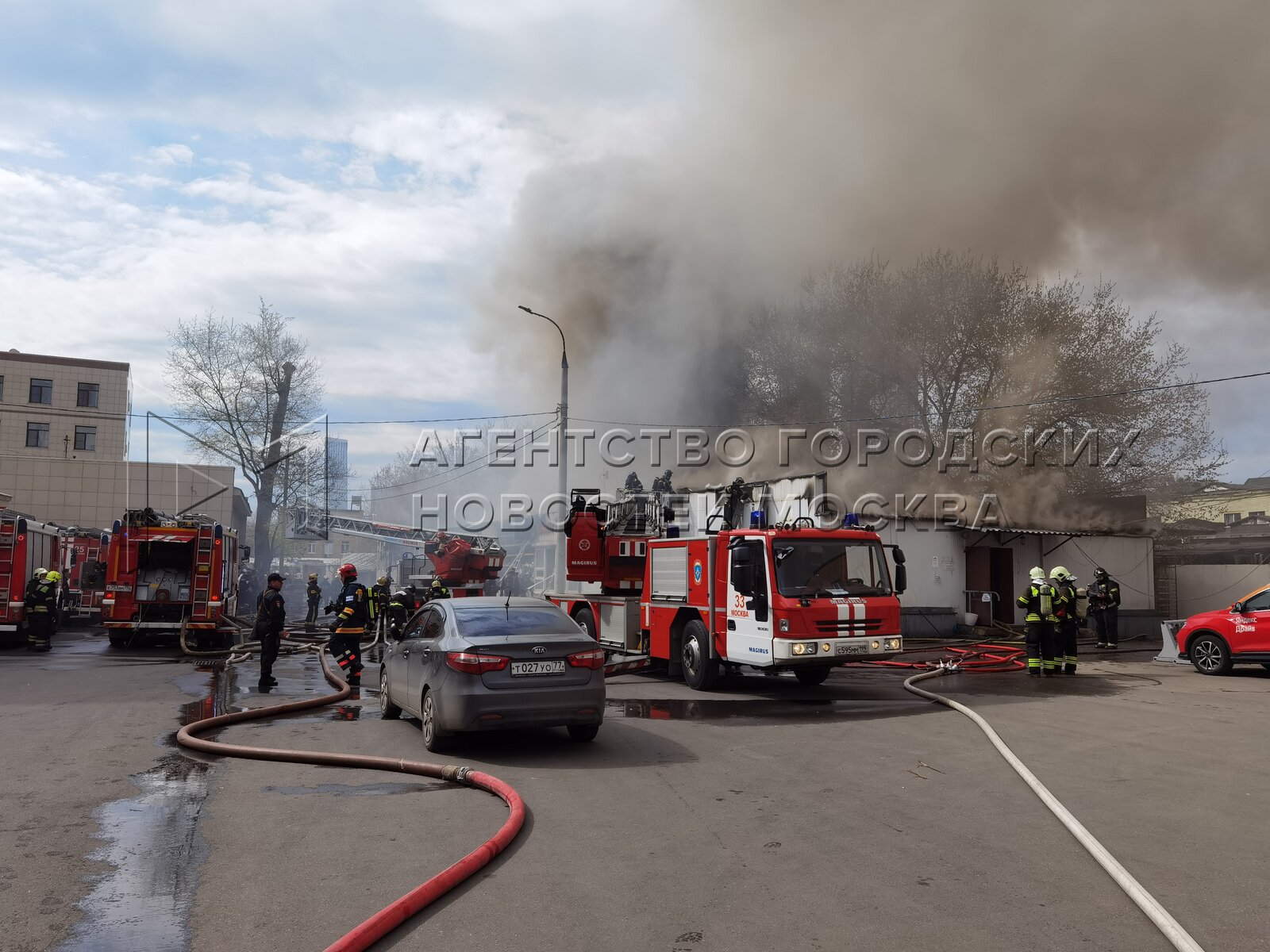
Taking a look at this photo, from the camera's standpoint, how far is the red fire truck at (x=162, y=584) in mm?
17234

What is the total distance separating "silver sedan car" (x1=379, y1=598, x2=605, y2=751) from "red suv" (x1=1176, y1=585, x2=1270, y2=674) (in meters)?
10.6

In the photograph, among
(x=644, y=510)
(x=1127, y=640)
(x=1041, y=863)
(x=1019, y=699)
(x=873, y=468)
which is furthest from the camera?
(x=873, y=468)

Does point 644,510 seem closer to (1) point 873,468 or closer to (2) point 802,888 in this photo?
(2) point 802,888

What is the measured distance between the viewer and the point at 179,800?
5.80 metres

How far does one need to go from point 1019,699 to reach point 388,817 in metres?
7.97

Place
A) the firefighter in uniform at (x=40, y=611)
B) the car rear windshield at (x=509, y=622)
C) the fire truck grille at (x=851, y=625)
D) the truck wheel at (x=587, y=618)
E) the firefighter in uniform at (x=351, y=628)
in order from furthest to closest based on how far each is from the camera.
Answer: the firefighter in uniform at (x=40, y=611) → the truck wheel at (x=587, y=618) → the firefighter in uniform at (x=351, y=628) → the fire truck grille at (x=851, y=625) → the car rear windshield at (x=509, y=622)

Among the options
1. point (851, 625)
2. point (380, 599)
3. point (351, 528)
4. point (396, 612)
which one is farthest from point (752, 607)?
point (351, 528)

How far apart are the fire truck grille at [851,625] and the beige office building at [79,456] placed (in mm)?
33172

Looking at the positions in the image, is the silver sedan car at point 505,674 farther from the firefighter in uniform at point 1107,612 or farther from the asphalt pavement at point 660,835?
the firefighter in uniform at point 1107,612

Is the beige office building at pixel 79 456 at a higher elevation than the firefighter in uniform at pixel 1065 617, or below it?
higher

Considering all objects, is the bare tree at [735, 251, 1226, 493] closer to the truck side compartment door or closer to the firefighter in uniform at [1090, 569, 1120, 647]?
the firefighter in uniform at [1090, 569, 1120, 647]

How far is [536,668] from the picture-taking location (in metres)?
7.34

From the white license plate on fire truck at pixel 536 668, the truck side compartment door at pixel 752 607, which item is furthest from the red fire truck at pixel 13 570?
the white license plate on fire truck at pixel 536 668

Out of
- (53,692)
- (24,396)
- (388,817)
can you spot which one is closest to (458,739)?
(388,817)
